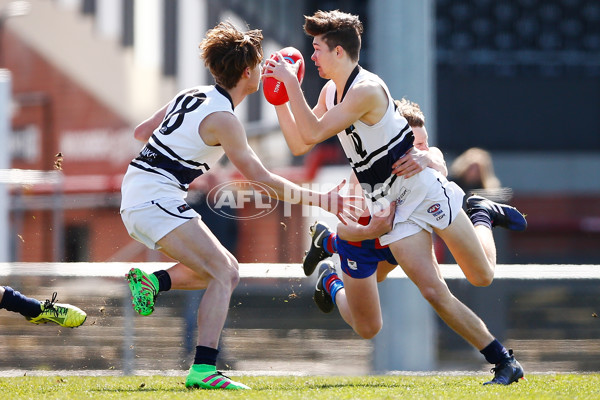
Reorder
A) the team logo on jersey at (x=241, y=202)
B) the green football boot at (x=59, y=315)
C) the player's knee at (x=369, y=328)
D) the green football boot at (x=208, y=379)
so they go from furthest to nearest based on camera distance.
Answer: the team logo on jersey at (x=241, y=202) < the player's knee at (x=369, y=328) < the green football boot at (x=59, y=315) < the green football boot at (x=208, y=379)

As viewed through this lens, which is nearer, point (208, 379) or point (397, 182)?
point (208, 379)

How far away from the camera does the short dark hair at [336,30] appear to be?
442 cm

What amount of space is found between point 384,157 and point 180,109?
0.98 m

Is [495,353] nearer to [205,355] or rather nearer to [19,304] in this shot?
[205,355]

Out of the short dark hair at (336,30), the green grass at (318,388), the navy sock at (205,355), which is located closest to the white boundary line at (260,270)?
the green grass at (318,388)

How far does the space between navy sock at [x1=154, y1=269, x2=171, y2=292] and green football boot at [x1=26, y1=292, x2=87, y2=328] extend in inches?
18.8

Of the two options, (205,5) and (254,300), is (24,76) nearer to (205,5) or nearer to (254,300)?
(205,5)

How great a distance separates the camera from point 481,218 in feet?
16.4

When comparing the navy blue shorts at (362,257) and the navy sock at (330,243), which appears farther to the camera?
the navy sock at (330,243)

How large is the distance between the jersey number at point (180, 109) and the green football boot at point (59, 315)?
1.05 m

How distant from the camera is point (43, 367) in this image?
17.6ft

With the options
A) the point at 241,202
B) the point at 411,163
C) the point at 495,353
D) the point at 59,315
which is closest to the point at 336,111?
the point at 411,163

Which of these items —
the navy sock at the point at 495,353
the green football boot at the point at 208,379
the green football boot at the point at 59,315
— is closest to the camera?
the green football boot at the point at 208,379

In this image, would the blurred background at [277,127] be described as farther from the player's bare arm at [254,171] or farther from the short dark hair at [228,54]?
the short dark hair at [228,54]
